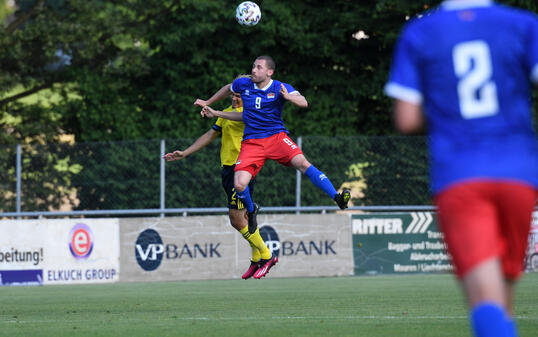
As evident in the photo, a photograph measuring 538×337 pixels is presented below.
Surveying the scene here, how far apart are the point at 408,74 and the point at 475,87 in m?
0.28

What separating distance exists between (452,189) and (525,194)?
0.95 feet

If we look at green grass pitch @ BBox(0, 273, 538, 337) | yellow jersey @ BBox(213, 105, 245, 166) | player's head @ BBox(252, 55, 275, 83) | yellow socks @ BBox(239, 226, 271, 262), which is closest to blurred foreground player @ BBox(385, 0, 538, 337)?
green grass pitch @ BBox(0, 273, 538, 337)

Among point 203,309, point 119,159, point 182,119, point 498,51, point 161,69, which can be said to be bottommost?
point 203,309

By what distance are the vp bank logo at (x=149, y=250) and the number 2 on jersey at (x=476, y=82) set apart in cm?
1578

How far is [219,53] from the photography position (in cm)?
2648

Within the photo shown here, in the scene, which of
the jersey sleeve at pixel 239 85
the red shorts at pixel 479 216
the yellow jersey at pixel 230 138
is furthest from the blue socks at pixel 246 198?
the red shorts at pixel 479 216

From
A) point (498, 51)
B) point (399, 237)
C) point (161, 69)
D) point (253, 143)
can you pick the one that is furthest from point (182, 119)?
point (498, 51)

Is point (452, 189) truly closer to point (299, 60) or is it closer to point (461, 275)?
point (461, 275)

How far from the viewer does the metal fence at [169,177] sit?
1944 cm

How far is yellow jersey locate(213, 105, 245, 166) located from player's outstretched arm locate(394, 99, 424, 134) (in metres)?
8.68

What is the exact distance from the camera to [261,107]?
11242mm

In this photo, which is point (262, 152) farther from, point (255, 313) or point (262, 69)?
point (255, 313)

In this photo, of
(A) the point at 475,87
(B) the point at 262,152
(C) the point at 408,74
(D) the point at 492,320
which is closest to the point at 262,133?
(B) the point at 262,152

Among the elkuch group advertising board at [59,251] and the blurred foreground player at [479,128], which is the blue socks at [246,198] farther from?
the elkuch group advertising board at [59,251]
